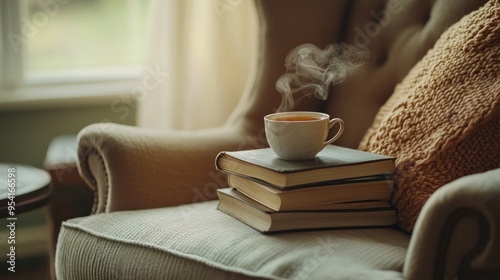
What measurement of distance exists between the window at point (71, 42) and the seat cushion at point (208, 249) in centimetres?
124

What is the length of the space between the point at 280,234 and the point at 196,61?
1.22 meters

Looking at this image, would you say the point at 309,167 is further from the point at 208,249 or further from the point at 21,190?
the point at 21,190

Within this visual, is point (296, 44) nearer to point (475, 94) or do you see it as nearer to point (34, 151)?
point (475, 94)

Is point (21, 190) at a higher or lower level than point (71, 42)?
lower

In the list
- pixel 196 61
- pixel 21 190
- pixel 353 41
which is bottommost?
pixel 21 190

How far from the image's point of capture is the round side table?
1.34 metres

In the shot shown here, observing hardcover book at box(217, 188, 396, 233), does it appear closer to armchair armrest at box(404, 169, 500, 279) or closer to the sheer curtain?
armchair armrest at box(404, 169, 500, 279)

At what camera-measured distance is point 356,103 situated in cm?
154

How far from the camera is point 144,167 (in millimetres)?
1377

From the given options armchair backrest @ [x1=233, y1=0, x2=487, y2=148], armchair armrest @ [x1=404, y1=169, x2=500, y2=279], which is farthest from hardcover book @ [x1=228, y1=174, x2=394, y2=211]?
armchair backrest @ [x1=233, y1=0, x2=487, y2=148]

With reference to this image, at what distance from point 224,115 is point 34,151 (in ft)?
2.29

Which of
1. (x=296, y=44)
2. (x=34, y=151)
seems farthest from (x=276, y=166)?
(x=34, y=151)

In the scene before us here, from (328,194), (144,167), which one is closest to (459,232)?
(328,194)

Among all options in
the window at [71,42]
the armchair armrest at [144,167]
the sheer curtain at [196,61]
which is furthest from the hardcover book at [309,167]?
the window at [71,42]
